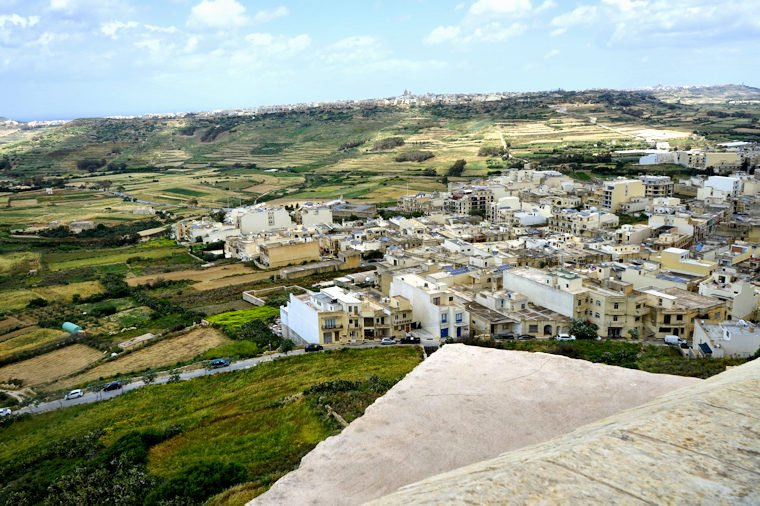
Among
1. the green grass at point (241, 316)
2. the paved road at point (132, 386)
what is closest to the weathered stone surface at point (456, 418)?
the paved road at point (132, 386)

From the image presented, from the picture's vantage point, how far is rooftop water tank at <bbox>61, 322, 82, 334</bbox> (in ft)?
72.6

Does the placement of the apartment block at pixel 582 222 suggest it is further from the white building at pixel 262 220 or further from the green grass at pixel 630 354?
the white building at pixel 262 220

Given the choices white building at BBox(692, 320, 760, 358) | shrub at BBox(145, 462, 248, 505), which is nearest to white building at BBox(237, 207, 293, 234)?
white building at BBox(692, 320, 760, 358)

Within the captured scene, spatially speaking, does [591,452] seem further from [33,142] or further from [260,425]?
[33,142]

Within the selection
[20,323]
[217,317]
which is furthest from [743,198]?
[20,323]

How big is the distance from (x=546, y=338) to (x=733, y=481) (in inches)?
638

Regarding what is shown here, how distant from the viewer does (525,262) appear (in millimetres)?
25203

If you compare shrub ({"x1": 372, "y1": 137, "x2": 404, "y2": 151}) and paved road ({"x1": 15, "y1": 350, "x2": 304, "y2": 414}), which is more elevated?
shrub ({"x1": 372, "y1": 137, "x2": 404, "y2": 151})

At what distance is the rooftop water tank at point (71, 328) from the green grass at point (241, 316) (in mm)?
4620

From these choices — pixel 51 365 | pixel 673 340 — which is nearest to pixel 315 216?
pixel 51 365

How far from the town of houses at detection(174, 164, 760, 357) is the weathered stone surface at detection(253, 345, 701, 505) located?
1334 cm

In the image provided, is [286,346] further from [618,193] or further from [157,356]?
[618,193]

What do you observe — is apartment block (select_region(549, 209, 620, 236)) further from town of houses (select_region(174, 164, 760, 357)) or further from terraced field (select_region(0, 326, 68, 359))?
terraced field (select_region(0, 326, 68, 359))

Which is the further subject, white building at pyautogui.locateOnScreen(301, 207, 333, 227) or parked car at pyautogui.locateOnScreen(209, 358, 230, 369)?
white building at pyautogui.locateOnScreen(301, 207, 333, 227)
